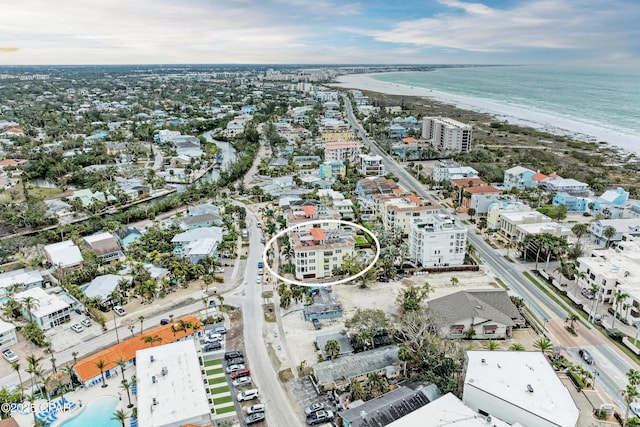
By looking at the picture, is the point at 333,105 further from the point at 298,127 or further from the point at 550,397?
the point at 550,397

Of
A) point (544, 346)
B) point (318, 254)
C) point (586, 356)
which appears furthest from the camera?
point (318, 254)

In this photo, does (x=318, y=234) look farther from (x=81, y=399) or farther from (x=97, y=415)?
(x=97, y=415)

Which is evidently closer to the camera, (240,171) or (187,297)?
(187,297)

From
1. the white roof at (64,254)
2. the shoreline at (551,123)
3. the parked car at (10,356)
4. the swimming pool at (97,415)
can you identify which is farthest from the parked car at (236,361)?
the shoreline at (551,123)

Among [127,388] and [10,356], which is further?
[10,356]

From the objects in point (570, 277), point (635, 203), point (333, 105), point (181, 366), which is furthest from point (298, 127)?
point (181, 366)

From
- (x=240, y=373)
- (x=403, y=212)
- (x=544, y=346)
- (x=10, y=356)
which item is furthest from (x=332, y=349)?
(x=403, y=212)

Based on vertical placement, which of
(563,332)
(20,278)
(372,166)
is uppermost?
(372,166)

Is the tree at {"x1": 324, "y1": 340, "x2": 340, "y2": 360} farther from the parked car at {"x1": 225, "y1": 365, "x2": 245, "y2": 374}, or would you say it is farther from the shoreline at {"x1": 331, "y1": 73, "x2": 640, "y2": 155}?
the shoreline at {"x1": 331, "y1": 73, "x2": 640, "y2": 155}
